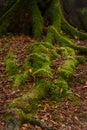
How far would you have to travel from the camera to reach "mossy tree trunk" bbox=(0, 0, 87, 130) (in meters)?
7.50

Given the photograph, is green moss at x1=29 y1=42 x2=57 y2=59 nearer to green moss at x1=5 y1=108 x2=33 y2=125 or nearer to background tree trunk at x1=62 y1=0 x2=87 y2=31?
green moss at x1=5 y1=108 x2=33 y2=125

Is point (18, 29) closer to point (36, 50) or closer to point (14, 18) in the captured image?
point (14, 18)

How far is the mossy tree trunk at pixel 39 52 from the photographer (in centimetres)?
750

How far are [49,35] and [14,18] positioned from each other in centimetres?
173

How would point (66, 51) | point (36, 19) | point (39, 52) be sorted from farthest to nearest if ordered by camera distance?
point (36, 19) < point (66, 51) < point (39, 52)

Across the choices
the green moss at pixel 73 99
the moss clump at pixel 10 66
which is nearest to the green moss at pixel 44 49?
the moss clump at pixel 10 66

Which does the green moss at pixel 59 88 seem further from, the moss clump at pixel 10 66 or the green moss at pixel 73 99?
the moss clump at pixel 10 66

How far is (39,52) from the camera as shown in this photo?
393 inches

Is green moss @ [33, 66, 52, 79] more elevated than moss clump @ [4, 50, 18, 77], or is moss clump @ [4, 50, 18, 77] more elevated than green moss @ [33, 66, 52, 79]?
green moss @ [33, 66, 52, 79]

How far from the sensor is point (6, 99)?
8.04 metres

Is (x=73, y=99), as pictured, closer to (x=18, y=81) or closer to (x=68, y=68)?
(x=68, y=68)

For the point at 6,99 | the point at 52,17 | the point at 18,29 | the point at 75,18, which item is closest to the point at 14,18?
the point at 18,29

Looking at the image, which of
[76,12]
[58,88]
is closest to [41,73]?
[58,88]

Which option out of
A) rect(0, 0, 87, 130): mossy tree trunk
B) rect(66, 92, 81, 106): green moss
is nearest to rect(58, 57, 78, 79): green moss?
rect(0, 0, 87, 130): mossy tree trunk
